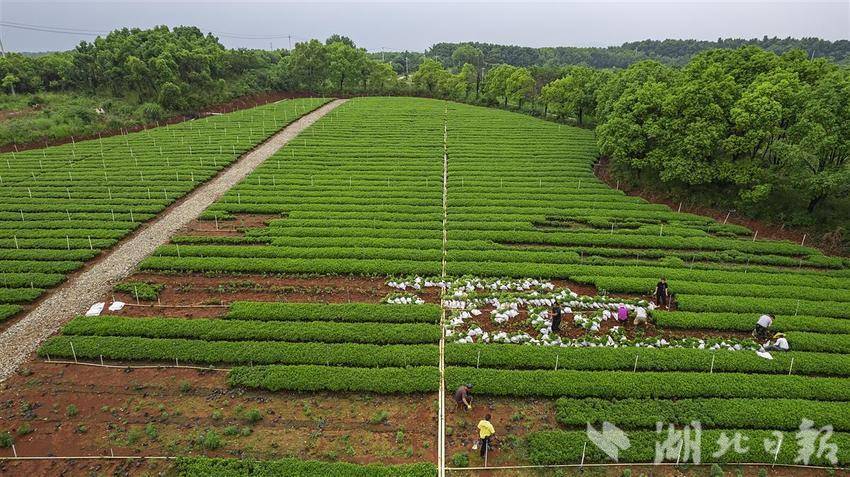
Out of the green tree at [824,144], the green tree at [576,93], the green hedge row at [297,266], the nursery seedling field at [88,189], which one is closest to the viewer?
the green hedge row at [297,266]

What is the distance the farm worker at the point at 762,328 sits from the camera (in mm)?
20589

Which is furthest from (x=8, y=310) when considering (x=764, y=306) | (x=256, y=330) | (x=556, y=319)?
(x=764, y=306)

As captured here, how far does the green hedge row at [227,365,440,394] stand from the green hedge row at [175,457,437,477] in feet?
11.2

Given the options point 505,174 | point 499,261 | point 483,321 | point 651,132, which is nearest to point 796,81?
point 651,132

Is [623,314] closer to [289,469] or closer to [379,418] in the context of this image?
[379,418]

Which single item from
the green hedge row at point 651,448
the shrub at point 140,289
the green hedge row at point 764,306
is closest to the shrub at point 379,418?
the green hedge row at point 651,448

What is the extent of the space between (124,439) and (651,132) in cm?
4104

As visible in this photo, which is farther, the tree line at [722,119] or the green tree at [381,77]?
the green tree at [381,77]

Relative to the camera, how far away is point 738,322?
850 inches

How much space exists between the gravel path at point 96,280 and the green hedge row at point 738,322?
28.1 m

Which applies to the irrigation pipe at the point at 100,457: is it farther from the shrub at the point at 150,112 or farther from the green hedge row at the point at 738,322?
the shrub at the point at 150,112

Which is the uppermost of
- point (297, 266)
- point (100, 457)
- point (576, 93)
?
point (576, 93)

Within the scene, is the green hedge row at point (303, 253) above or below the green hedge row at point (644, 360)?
above

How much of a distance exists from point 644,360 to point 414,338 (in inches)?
378
